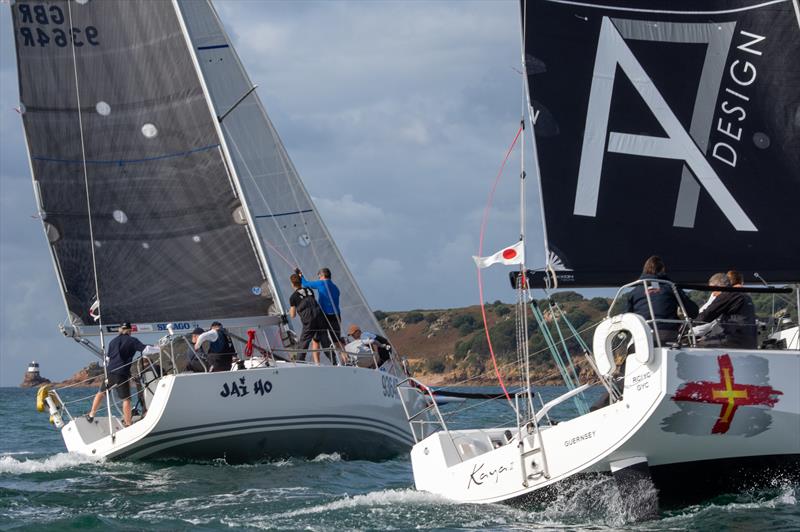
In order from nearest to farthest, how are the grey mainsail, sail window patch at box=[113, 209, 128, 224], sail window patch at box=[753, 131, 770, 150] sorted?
sail window patch at box=[753, 131, 770, 150] → sail window patch at box=[113, 209, 128, 224] → the grey mainsail

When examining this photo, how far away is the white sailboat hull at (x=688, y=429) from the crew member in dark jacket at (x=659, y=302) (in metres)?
0.77

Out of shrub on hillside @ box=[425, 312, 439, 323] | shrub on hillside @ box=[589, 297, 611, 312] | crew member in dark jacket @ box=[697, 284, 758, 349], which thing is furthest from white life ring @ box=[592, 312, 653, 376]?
shrub on hillside @ box=[425, 312, 439, 323]

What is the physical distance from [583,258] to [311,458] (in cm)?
610

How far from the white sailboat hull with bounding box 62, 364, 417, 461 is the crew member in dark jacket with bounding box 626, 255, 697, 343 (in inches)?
233

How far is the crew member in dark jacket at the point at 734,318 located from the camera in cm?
1014

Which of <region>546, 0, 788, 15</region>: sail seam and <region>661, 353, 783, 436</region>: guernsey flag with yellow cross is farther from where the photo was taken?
<region>546, 0, 788, 15</region>: sail seam

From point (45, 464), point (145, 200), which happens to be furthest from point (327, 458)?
point (145, 200)

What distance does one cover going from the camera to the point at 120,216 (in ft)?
59.1

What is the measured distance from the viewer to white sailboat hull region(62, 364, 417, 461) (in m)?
14.5

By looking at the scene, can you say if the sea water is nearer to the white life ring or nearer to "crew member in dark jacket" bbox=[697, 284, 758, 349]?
the white life ring

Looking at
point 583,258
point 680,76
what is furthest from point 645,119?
point 583,258

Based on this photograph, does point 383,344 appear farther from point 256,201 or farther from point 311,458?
point 256,201

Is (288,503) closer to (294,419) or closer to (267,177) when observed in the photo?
(294,419)

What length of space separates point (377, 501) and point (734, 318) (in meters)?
3.90
